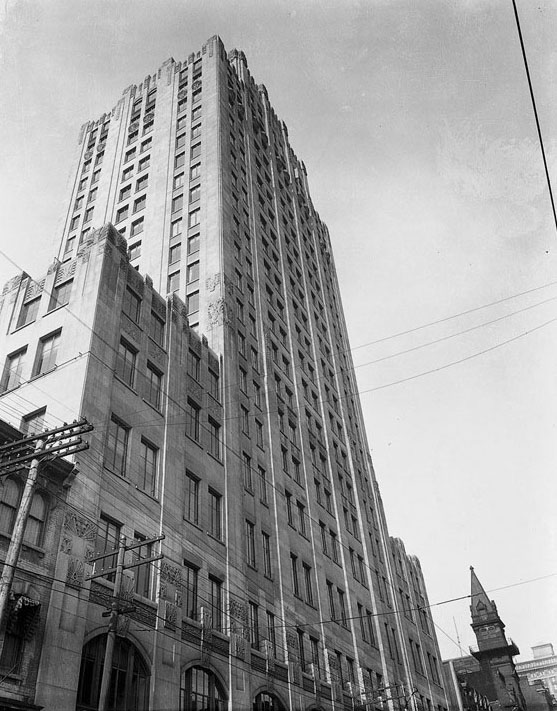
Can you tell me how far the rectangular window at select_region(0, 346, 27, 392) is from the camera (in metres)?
33.3

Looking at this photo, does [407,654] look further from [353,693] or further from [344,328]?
[344,328]

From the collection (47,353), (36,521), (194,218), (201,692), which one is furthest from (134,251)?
(201,692)

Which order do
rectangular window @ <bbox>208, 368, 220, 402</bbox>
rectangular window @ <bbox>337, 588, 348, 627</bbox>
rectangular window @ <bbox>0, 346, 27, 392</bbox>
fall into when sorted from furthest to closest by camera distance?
rectangular window @ <bbox>337, 588, 348, 627</bbox>, rectangular window @ <bbox>208, 368, 220, 402</bbox>, rectangular window @ <bbox>0, 346, 27, 392</bbox>

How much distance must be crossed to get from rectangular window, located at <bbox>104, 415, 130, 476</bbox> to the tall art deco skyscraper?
0.38 feet

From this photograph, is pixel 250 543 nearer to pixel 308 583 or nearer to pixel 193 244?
pixel 308 583

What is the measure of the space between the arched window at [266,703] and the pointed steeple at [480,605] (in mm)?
90144

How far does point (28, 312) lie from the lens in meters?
37.6

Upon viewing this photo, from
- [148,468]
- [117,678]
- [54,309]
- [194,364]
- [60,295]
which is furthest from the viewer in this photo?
[194,364]

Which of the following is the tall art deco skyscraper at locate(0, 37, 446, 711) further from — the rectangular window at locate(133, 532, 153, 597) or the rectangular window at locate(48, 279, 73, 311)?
the rectangular window at locate(48, 279, 73, 311)

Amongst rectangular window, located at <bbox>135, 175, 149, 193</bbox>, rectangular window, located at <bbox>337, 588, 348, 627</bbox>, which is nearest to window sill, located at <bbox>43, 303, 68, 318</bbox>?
rectangular window, located at <bbox>337, 588, 348, 627</bbox>

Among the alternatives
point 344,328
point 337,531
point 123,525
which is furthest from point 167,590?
point 344,328

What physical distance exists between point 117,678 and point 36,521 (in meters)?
6.54

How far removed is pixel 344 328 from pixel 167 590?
5930 centimetres

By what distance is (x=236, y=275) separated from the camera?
5578 cm
